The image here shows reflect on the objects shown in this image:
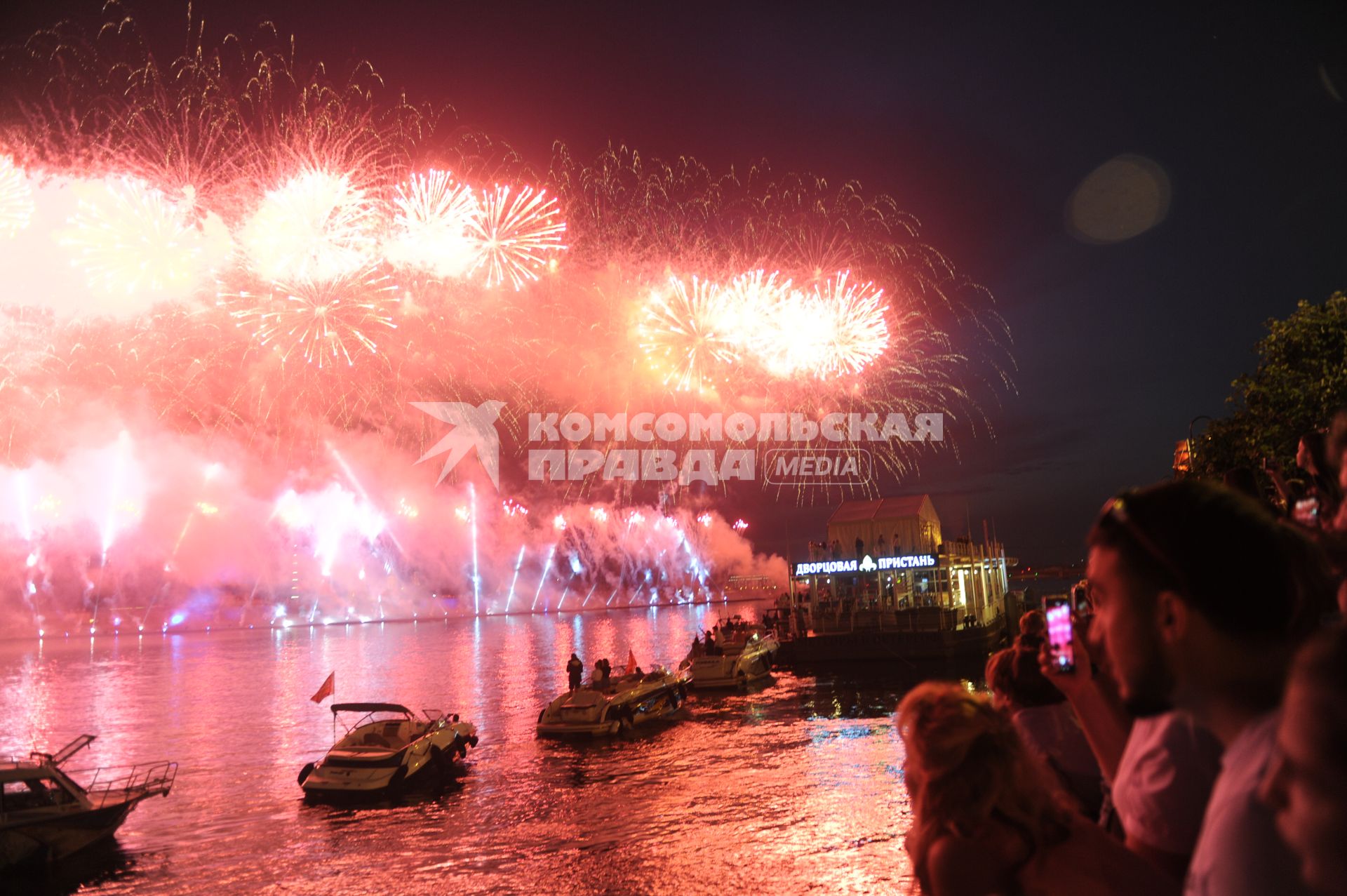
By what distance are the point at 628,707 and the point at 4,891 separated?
19024 millimetres

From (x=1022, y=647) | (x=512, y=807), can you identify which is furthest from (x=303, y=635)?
(x=1022, y=647)

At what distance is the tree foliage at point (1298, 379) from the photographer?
23719 mm

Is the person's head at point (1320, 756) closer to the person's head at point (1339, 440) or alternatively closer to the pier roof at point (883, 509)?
the person's head at point (1339, 440)

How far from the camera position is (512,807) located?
22.4 metres

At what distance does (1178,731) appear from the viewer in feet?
9.39

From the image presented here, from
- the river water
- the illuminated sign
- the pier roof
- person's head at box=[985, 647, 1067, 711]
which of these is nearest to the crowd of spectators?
person's head at box=[985, 647, 1067, 711]

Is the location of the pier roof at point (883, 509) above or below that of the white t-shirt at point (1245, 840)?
above

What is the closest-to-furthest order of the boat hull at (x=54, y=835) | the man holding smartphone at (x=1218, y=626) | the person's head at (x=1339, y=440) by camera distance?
1. the man holding smartphone at (x=1218, y=626)
2. the person's head at (x=1339, y=440)
3. the boat hull at (x=54, y=835)

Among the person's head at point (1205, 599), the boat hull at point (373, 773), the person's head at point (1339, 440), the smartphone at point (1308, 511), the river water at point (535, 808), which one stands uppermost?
the person's head at point (1339, 440)

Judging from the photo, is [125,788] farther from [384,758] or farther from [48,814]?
[384,758]

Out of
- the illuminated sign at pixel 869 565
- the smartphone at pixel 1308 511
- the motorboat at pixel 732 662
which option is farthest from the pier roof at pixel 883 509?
the smartphone at pixel 1308 511

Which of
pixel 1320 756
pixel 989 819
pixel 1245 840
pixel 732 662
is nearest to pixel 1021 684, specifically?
pixel 989 819

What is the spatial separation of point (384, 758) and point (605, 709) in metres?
9.62

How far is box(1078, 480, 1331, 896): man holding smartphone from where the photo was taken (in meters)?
1.91
